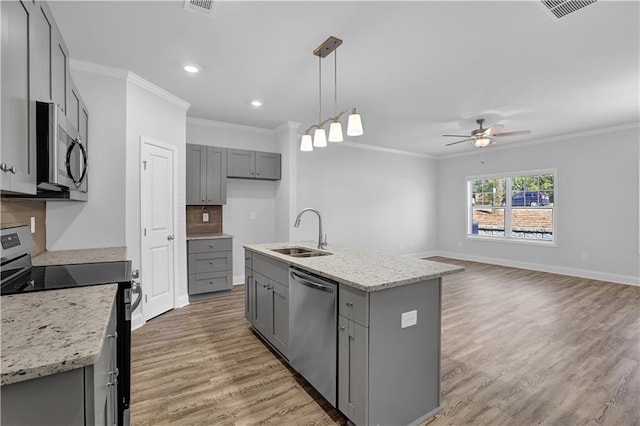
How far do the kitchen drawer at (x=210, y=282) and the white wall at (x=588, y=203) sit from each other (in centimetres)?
588

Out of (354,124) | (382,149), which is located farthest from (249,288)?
(382,149)

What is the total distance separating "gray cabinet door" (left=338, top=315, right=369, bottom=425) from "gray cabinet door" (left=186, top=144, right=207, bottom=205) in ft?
11.1

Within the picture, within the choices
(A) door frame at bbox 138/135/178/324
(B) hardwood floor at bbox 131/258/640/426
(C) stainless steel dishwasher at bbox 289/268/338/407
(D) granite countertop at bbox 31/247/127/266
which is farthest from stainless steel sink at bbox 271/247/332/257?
(A) door frame at bbox 138/135/178/324

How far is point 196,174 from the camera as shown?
174 inches

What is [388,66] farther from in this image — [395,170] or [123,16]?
[395,170]

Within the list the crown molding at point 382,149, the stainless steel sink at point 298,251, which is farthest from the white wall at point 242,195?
the stainless steel sink at point 298,251

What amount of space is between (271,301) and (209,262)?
1955mm

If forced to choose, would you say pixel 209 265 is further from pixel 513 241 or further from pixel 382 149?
pixel 513 241

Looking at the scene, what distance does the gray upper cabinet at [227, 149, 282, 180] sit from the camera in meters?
4.77

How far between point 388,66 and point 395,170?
14.3 ft

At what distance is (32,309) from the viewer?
44.6 inches

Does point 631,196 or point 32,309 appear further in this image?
point 631,196

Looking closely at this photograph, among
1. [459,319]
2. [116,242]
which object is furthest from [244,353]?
[459,319]

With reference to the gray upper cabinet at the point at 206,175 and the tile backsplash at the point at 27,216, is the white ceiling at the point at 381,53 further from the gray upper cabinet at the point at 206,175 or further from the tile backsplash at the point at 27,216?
the tile backsplash at the point at 27,216
